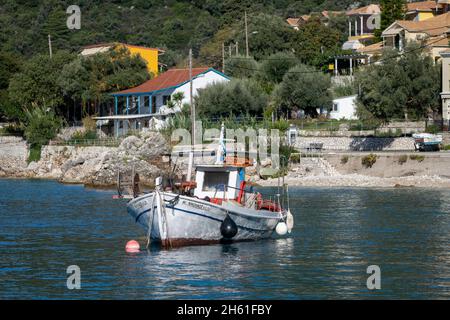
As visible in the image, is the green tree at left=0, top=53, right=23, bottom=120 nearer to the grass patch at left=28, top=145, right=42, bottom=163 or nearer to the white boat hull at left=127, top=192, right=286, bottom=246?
the grass patch at left=28, top=145, right=42, bottom=163

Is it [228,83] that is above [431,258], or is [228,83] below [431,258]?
above

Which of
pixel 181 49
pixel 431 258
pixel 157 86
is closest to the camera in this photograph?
pixel 431 258

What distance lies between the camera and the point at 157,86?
93000mm

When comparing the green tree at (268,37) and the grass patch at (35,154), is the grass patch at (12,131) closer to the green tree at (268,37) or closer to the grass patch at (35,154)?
the grass patch at (35,154)

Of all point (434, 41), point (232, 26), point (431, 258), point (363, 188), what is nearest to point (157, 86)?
point (434, 41)

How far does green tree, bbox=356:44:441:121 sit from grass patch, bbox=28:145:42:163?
3121 centimetres

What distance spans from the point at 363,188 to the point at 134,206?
31373 millimetres

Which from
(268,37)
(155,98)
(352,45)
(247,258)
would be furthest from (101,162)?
(352,45)

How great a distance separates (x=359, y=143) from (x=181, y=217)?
42.4m

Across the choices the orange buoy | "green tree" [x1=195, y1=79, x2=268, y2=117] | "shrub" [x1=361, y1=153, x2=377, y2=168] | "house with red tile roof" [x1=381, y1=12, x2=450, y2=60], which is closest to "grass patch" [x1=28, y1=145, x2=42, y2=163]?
"green tree" [x1=195, y1=79, x2=268, y2=117]

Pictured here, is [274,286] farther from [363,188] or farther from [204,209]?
[363,188]

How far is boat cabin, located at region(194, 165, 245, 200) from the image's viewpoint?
3869 centimetres

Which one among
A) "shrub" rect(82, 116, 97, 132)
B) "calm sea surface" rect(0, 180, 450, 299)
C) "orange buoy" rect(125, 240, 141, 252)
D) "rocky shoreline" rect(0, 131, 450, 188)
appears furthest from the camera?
"shrub" rect(82, 116, 97, 132)

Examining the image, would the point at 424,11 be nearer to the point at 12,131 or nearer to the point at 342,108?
the point at 342,108
